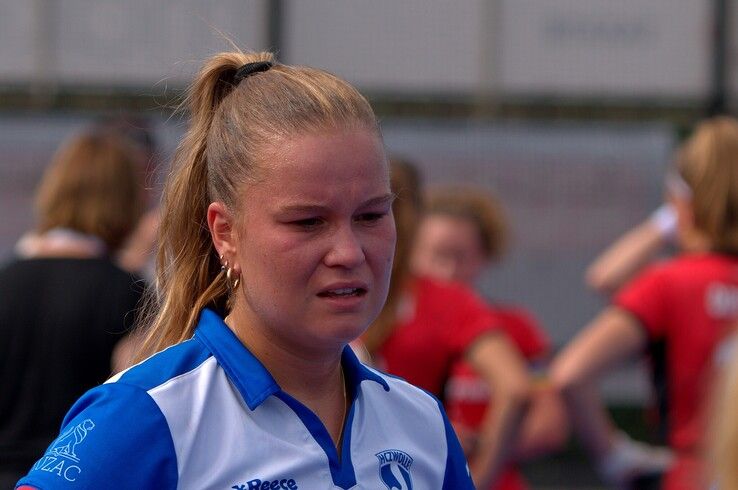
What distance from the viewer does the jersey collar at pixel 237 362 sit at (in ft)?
5.63

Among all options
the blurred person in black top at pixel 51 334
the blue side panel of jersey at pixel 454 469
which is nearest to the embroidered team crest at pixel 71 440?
the blue side panel of jersey at pixel 454 469

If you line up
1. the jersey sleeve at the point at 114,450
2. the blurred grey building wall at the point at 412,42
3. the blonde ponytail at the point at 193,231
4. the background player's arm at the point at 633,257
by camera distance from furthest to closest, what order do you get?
the blurred grey building wall at the point at 412,42, the background player's arm at the point at 633,257, the blonde ponytail at the point at 193,231, the jersey sleeve at the point at 114,450

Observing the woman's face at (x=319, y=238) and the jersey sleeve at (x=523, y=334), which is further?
the jersey sleeve at (x=523, y=334)

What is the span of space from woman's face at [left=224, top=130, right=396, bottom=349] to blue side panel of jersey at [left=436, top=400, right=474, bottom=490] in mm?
302

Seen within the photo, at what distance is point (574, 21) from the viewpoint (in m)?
6.28

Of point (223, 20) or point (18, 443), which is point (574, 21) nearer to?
point (223, 20)

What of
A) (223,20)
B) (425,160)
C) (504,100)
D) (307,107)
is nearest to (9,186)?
(223,20)

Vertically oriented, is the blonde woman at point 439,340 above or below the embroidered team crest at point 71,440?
below

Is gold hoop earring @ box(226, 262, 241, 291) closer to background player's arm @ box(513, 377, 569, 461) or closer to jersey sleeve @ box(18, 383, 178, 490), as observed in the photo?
jersey sleeve @ box(18, 383, 178, 490)

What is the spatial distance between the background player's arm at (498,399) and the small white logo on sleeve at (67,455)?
2103mm

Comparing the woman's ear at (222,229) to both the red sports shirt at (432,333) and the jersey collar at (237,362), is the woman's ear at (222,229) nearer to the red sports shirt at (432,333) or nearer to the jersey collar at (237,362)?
the jersey collar at (237,362)

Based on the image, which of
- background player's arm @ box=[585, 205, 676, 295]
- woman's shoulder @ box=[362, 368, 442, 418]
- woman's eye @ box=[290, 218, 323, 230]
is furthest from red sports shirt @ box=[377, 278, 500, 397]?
woman's eye @ box=[290, 218, 323, 230]

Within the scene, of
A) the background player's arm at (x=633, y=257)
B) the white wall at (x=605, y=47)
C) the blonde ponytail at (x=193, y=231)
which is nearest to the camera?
the blonde ponytail at (x=193, y=231)

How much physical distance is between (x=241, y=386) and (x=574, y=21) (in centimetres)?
486
